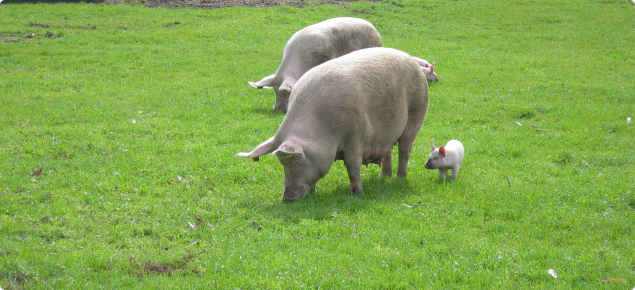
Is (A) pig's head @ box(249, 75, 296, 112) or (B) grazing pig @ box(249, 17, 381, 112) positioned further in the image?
(B) grazing pig @ box(249, 17, 381, 112)

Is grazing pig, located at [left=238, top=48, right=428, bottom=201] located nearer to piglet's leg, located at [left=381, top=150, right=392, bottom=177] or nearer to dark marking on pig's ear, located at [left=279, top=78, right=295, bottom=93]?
piglet's leg, located at [left=381, top=150, right=392, bottom=177]

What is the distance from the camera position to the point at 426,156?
10.5 m

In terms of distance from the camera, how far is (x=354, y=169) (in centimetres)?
812

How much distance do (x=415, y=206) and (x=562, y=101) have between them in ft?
27.2

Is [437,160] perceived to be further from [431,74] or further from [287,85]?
[431,74]

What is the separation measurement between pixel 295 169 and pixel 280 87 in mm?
5416

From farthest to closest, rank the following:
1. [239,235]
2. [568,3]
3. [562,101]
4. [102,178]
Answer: [568,3] < [562,101] < [102,178] < [239,235]

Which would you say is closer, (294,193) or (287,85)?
(294,193)

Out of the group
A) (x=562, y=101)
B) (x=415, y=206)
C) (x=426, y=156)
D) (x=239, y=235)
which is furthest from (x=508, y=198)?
(x=562, y=101)

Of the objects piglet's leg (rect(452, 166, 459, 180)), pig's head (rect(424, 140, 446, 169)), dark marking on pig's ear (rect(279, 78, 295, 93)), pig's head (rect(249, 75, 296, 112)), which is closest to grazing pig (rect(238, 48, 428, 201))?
pig's head (rect(424, 140, 446, 169))

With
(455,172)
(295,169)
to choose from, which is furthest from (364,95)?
(455,172)

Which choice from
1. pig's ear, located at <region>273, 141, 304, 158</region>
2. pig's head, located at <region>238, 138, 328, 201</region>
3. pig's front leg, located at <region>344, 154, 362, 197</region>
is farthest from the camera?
pig's front leg, located at <region>344, 154, 362, 197</region>

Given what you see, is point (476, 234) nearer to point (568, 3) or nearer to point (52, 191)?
point (52, 191)

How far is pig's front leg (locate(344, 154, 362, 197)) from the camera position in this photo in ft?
26.4
